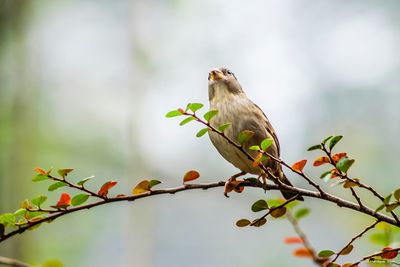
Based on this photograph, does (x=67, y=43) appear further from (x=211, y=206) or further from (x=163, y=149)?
(x=211, y=206)

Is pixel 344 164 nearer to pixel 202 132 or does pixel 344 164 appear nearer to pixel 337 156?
pixel 337 156

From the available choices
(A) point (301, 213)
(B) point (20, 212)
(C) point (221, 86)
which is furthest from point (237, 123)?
(B) point (20, 212)

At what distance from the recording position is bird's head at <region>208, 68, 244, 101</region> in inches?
76.9

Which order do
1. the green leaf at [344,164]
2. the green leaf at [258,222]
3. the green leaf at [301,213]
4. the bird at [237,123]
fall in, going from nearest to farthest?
the green leaf at [344,164] < the green leaf at [258,222] < the green leaf at [301,213] < the bird at [237,123]

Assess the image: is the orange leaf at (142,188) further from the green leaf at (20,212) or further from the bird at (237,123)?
the bird at (237,123)

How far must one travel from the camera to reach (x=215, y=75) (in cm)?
204

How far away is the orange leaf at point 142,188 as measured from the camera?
3.60 ft

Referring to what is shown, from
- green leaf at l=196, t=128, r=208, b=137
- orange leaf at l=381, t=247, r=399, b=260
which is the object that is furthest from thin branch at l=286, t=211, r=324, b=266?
green leaf at l=196, t=128, r=208, b=137

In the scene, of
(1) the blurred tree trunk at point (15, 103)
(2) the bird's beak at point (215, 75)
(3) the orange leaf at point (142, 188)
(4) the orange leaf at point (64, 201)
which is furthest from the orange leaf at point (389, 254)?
(1) the blurred tree trunk at point (15, 103)

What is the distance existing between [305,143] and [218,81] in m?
4.91

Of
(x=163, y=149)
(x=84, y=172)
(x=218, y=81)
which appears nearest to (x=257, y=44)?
(x=163, y=149)

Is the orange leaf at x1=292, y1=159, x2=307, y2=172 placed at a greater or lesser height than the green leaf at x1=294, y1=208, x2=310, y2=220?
greater

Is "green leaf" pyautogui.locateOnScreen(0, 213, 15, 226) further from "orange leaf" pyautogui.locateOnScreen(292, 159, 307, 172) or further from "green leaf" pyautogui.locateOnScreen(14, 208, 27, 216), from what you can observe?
"orange leaf" pyautogui.locateOnScreen(292, 159, 307, 172)

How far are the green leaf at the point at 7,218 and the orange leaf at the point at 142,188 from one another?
0.22 m
